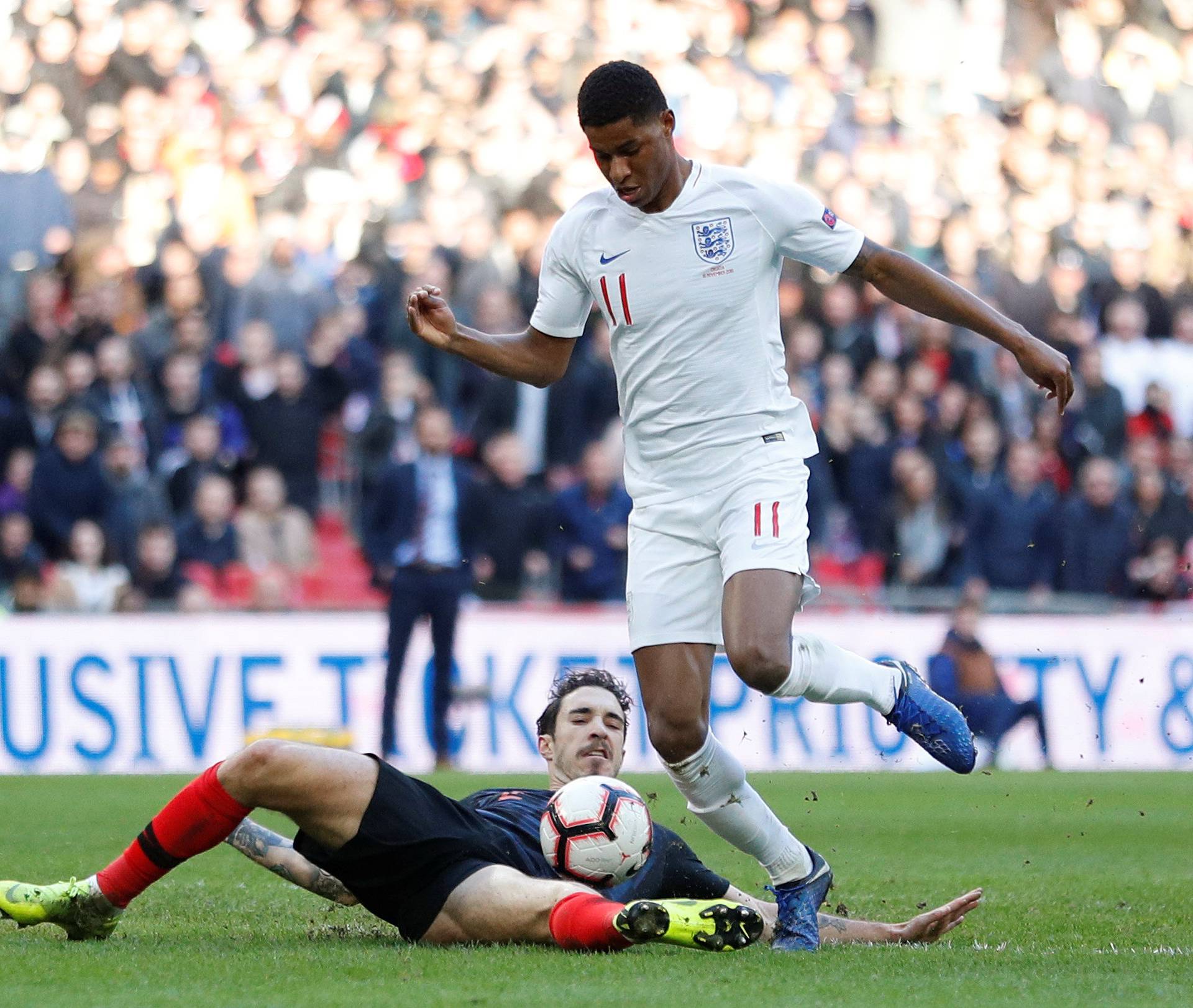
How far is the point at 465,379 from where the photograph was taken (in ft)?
48.0

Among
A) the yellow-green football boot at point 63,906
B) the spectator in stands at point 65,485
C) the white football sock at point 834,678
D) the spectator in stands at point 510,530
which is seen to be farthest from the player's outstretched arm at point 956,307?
the spectator in stands at point 65,485

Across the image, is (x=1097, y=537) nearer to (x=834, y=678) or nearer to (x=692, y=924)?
(x=834, y=678)

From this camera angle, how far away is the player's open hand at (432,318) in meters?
6.18

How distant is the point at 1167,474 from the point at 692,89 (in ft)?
18.2

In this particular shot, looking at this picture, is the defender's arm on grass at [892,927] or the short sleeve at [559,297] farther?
the short sleeve at [559,297]

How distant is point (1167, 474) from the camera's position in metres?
14.7

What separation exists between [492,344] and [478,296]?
8.31 metres

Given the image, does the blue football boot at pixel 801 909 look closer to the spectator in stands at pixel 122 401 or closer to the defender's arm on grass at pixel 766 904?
the defender's arm on grass at pixel 766 904

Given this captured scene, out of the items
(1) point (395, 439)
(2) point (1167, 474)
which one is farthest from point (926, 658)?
(1) point (395, 439)

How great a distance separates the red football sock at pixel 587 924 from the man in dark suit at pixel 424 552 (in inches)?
281

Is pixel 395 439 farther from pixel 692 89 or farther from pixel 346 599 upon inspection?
pixel 692 89

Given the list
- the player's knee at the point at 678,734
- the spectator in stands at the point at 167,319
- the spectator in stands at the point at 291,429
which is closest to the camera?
the player's knee at the point at 678,734

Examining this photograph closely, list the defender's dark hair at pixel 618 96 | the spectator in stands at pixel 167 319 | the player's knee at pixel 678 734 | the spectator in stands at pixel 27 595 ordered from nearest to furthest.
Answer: the defender's dark hair at pixel 618 96
the player's knee at pixel 678 734
the spectator in stands at pixel 27 595
the spectator in stands at pixel 167 319

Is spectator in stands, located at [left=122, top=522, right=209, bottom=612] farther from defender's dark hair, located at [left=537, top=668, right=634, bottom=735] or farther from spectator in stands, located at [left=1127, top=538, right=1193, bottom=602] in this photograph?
defender's dark hair, located at [left=537, top=668, right=634, bottom=735]
